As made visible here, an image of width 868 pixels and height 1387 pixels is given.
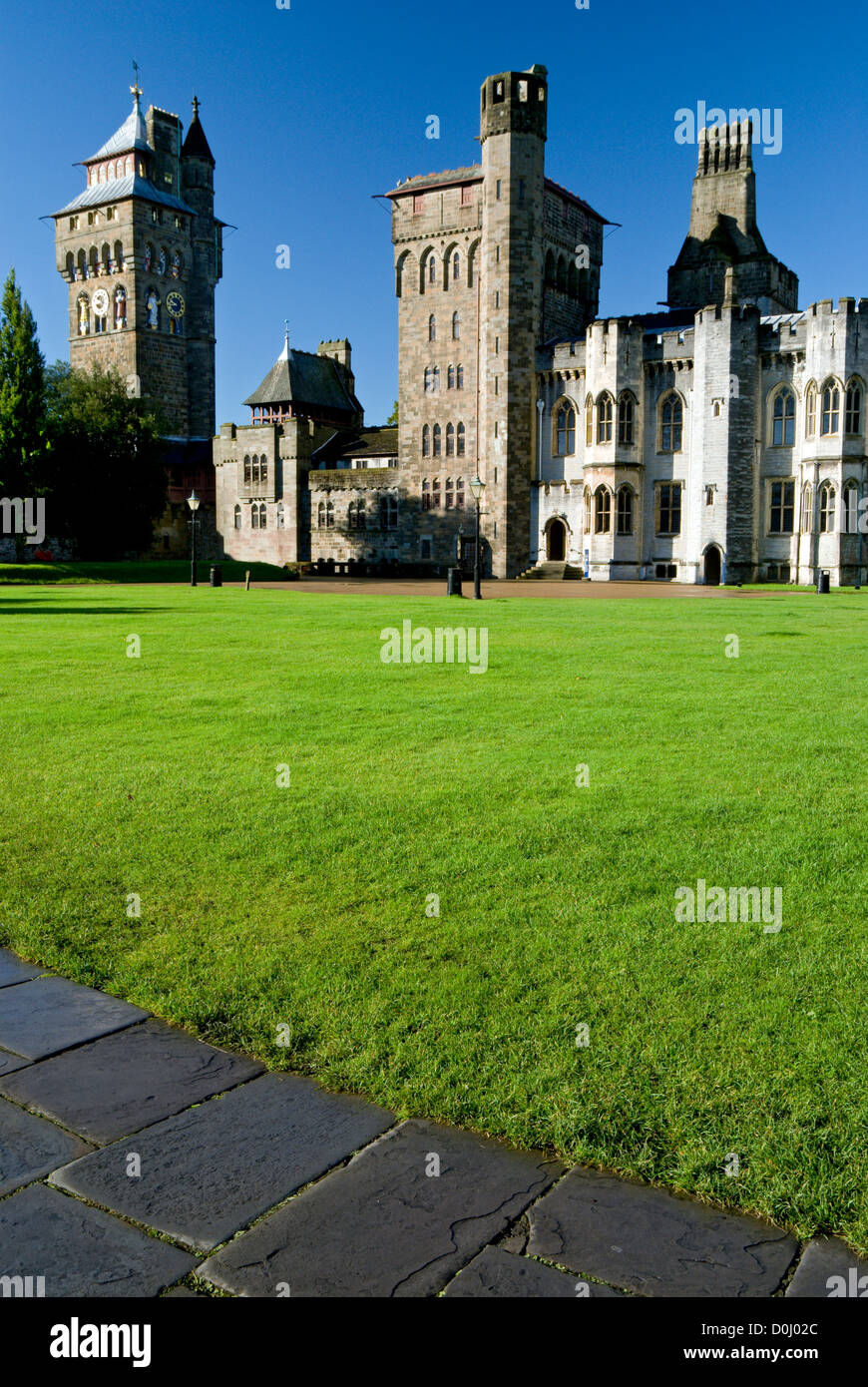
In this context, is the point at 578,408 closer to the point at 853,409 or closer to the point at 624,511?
the point at 624,511

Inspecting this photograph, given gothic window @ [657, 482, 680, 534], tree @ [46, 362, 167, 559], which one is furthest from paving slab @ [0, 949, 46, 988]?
tree @ [46, 362, 167, 559]

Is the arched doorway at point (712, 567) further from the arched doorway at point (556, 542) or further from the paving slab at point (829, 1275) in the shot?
the paving slab at point (829, 1275)

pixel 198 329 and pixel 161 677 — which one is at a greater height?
pixel 198 329

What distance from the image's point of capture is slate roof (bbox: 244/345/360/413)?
80.2 metres

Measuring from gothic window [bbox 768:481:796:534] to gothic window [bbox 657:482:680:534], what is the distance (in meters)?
4.95

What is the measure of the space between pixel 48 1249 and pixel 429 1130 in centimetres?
125

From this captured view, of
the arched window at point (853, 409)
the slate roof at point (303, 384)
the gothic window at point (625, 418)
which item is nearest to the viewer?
the arched window at point (853, 409)

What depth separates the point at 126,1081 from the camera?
13.0 feet

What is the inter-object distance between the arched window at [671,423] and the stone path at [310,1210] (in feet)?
189

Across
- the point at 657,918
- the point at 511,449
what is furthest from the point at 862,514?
the point at 657,918

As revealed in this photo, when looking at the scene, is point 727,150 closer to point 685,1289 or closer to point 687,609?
point 687,609

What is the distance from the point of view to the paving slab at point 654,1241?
9.49 ft

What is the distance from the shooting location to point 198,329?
3578 inches

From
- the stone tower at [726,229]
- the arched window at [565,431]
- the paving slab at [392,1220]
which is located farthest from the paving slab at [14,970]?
the stone tower at [726,229]
